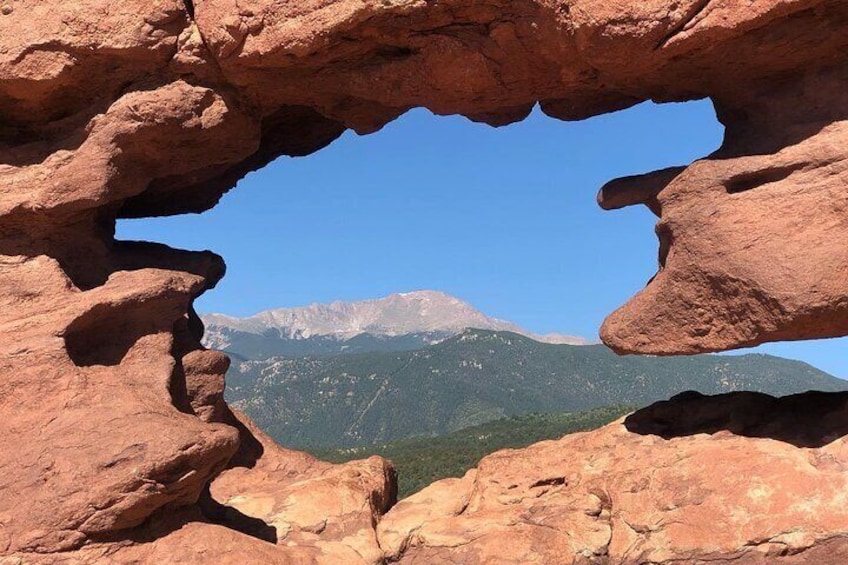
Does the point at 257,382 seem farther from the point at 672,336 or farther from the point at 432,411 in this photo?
the point at 672,336

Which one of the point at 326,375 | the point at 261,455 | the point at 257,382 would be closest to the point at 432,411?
the point at 326,375

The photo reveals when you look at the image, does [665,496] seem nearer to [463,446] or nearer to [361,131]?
[361,131]

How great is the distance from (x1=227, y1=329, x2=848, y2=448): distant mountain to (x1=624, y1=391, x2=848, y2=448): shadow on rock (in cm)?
7478

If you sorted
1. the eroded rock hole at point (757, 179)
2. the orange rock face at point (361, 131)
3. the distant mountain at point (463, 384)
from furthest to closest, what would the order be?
the distant mountain at point (463, 384), the eroded rock hole at point (757, 179), the orange rock face at point (361, 131)

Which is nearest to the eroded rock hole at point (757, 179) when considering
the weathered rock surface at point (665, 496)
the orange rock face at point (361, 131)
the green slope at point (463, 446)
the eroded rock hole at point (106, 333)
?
the orange rock face at point (361, 131)

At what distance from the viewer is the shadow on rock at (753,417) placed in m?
9.78

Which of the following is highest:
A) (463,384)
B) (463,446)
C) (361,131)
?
(361,131)

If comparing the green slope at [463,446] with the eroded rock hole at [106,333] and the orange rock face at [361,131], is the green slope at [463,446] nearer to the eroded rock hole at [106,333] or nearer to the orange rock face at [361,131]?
the orange rock face at [361,131]

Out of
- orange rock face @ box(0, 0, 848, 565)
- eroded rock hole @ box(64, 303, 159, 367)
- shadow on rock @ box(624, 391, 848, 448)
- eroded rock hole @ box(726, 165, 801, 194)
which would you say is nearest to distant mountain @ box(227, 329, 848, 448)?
shadow on rock @ box(624, 391, 848, 448)

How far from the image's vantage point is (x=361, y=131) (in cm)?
1293

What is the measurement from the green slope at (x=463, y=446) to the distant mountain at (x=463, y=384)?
40.2 m

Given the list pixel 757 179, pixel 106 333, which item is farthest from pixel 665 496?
pixel 106 333

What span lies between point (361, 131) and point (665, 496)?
7.85 metres

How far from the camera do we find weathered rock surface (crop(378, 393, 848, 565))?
8820 mm
